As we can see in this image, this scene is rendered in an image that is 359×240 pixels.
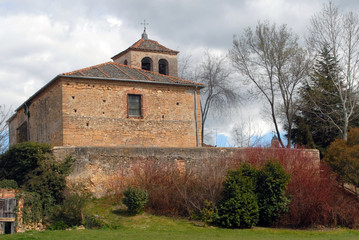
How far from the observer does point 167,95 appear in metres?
25.9

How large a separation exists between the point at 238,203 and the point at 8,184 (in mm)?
8831

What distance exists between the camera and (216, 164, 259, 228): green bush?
1791 centimetres

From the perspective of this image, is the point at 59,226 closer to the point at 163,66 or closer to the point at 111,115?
the point at 111,115

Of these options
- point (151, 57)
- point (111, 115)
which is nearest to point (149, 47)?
point (151, 57)

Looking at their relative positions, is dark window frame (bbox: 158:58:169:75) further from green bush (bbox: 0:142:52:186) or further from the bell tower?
green bush (bbox: 0:142:52:186)

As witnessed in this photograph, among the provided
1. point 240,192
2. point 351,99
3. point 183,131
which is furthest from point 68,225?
point 351,99

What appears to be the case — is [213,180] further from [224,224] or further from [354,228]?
[354,228]

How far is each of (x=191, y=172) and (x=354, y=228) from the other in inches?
283

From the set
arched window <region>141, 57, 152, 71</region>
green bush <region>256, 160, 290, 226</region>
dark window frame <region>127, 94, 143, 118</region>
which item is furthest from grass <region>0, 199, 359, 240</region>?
arched window <region>141, 57, 152, 71</region>

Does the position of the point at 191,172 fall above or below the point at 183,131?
below

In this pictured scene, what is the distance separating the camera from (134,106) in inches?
987

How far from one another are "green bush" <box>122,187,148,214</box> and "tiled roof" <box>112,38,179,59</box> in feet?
48.3

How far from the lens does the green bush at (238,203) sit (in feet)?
58.7

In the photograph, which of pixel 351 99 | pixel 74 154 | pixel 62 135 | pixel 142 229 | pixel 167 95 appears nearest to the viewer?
pixel 142 229
